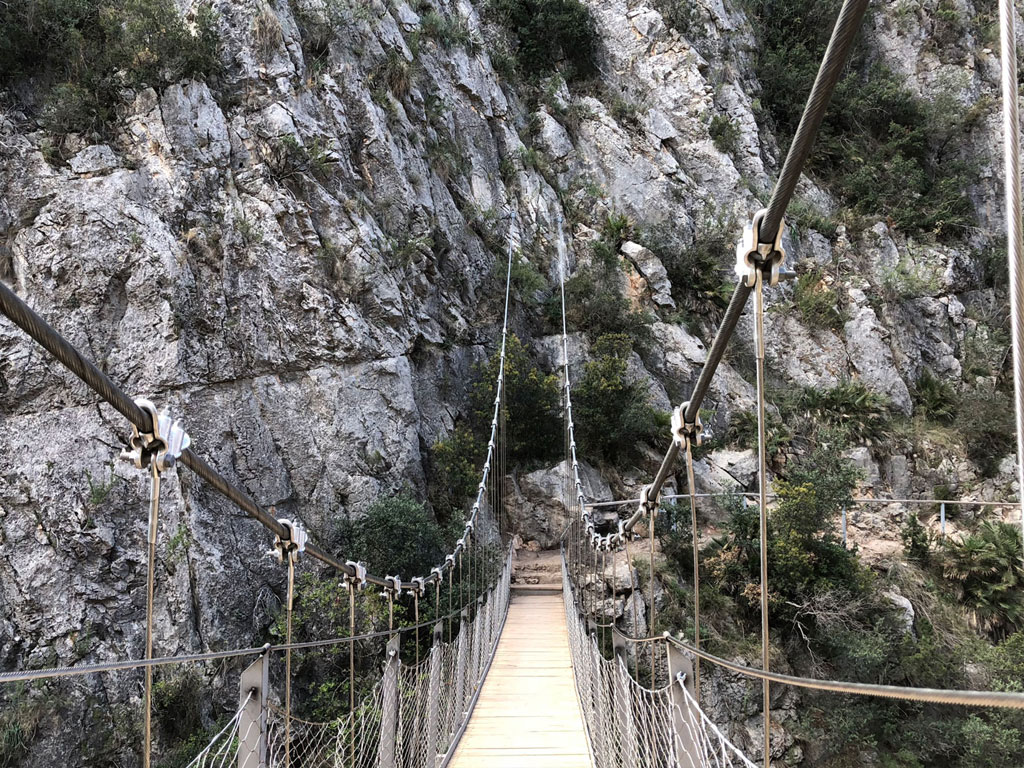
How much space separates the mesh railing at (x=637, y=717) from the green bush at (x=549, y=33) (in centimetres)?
1098

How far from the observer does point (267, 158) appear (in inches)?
254

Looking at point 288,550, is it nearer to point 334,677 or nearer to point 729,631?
point 334,677

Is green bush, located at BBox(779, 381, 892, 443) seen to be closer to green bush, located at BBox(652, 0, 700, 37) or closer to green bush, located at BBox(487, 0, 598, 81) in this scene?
green bush, located at BBox(487, 0, 598, 81)

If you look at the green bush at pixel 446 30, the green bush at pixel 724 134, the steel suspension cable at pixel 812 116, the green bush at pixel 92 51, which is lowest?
the steel suspension cable at pixel 812 116

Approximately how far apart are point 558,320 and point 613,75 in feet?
19.2

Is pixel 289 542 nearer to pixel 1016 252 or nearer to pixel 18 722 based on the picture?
pixel 1016 252

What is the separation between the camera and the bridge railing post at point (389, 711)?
6.53ft

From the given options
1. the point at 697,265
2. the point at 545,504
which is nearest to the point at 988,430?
the point at 697,265

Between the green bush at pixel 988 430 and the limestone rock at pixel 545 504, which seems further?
the green bush at pixel 988 430

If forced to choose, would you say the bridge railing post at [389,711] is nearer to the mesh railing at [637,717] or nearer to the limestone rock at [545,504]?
the mesh railing at [637,717]

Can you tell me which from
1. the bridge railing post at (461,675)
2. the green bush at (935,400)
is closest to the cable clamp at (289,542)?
the bridge railing post at (461,675)

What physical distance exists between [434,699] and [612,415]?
6.04 m

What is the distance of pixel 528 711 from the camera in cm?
318

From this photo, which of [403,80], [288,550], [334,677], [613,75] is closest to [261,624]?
[334,677]
